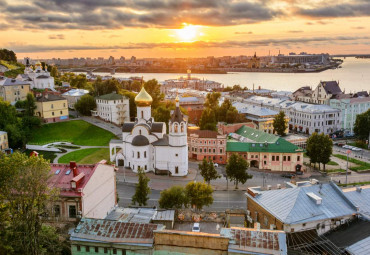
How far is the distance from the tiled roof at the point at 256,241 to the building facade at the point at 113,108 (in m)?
44.5

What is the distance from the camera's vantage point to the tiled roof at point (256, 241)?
46.4 ft

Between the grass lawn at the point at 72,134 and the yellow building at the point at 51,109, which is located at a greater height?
the yellow building at the point at 51,109

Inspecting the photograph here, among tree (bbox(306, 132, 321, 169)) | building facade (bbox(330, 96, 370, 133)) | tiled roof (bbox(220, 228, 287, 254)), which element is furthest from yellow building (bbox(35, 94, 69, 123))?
building facade (bbox(330, 96, 370, 133))

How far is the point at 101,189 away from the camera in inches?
918

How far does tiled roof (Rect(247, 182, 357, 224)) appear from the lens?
61.6 feet

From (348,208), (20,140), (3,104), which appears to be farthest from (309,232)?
(3,104)

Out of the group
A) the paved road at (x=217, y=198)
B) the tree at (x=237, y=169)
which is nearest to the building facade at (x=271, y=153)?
the tree at (x=237, y=169)

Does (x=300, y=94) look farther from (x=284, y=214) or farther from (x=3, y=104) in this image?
(x=284, y=214)

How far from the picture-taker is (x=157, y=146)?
3888cm

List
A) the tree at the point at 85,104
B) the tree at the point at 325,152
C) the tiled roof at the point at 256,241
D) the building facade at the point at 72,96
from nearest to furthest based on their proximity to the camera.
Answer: the tiled roof at the point at 256,241
the tree at the point at 325,152
the tree at the point at 85,104
the building facade at the point at 72,96

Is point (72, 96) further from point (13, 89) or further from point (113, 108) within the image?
point (113, 108)

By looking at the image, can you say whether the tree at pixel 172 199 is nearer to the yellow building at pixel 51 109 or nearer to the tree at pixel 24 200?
the tree at pixel 24 200

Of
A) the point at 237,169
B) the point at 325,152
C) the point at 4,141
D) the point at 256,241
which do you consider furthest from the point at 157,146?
the point at 256,241

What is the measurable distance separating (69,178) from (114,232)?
763 cm
